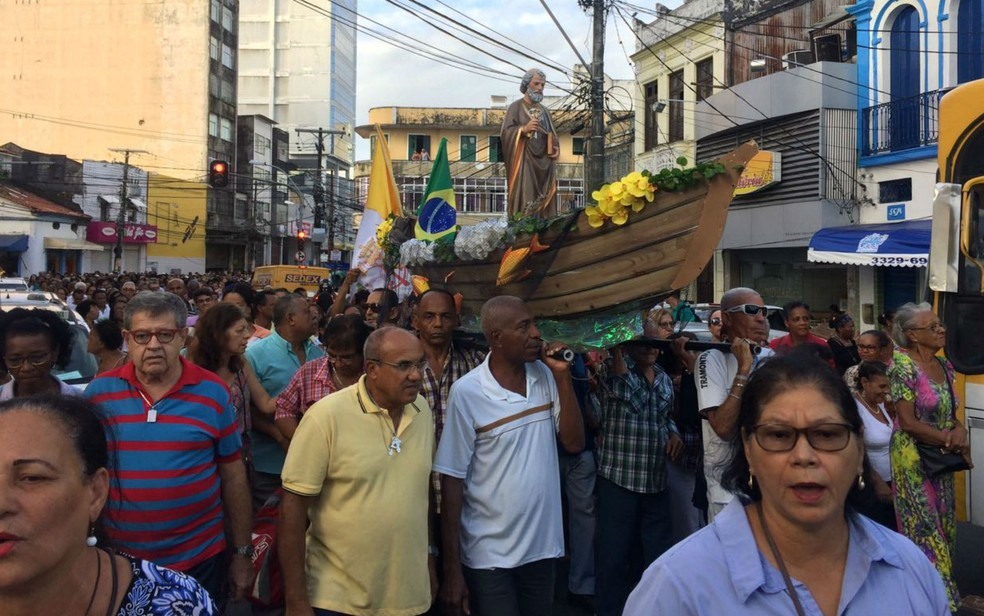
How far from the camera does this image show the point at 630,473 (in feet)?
16.7

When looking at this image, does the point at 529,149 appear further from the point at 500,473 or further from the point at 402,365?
the point at 402,365

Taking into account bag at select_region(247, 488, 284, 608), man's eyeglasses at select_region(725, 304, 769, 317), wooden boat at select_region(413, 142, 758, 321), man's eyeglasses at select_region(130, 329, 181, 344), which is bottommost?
bag at select_region(247, 488, 284, 608)

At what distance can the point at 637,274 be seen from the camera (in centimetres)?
548

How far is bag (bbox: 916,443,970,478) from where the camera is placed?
5121mm

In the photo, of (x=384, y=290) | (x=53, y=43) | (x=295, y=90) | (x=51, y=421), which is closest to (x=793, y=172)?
(x=384, y=290)

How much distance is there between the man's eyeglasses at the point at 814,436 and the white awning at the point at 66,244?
42.5 metres

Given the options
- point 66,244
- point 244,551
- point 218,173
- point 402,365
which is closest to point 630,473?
point 402,365

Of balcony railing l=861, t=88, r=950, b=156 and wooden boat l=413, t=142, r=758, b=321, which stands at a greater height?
balcony railing l=861, t=88, r=950, b=156

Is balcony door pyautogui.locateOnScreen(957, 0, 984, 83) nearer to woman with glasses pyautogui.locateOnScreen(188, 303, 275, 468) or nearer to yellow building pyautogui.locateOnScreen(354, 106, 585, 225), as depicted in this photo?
woman with glasses pyautogui.locateOnScreen(188, 303, 275, 468)

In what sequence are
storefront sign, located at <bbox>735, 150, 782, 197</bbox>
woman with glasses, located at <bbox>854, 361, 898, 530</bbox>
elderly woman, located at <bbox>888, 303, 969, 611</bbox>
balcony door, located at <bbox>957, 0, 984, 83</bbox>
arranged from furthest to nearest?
storefront sign, located at <bbox>735, 150, 782, 197</bbox>, balcony door, located at <bbox>957, 0, 984, 83</bbox>, woman with glasses, located at <bbox>854, 361, 898, 530</bbox>, elderly woman, located at <bbox>888, 303, 969, 611</bbox>

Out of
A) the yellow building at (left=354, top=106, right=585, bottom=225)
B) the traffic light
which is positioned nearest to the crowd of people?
the traffic light

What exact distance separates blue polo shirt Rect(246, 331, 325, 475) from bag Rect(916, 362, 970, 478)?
3.64 meters

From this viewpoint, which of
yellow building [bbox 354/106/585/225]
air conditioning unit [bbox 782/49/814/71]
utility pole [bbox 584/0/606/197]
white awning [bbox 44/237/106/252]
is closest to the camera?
utility pole [bbox 584/0/606/197]

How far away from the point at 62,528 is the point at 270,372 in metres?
3.80
